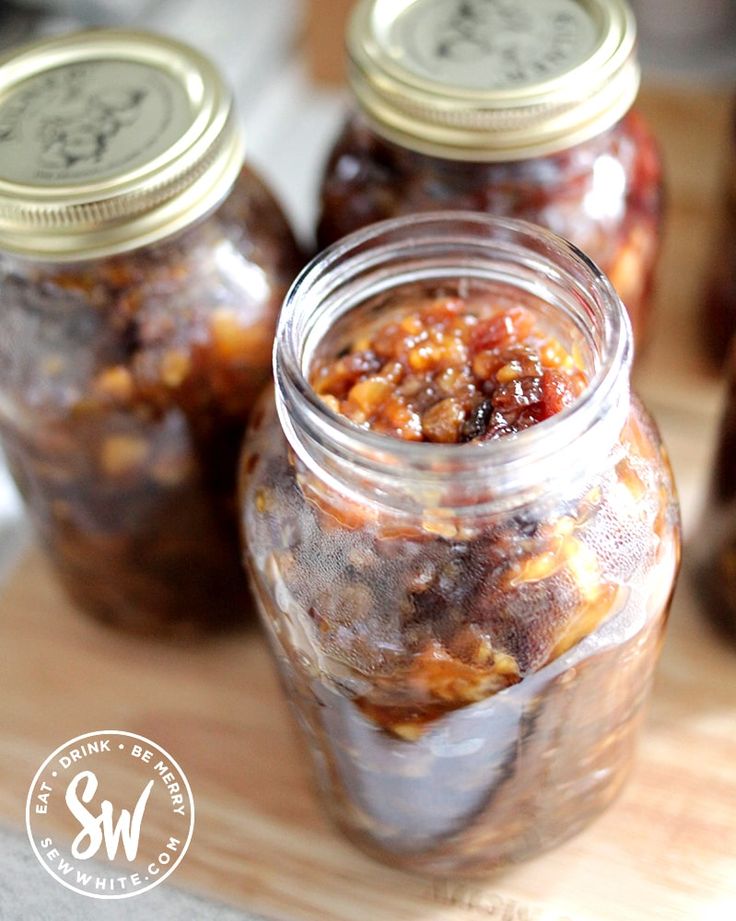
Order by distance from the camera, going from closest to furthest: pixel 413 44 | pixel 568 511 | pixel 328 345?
pixel 568 511 → pixel 328 345 → pixel 413 44

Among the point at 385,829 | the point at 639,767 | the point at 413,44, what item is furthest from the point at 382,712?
the point at 413,44

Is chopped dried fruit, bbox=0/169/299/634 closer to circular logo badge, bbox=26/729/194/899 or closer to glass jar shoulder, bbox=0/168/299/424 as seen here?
glass jar shoulder, bbox=0/168/299/424

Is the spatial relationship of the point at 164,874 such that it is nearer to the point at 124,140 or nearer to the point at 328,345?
the point at 328,345

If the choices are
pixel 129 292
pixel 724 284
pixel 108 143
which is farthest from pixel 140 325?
pixel 724 284

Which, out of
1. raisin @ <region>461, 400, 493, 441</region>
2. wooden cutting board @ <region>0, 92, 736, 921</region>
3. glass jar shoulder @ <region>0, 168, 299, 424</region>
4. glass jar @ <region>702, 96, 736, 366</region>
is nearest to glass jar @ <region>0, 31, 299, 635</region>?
glass jar shoulder @ <region>0, 168, 299, 424</region>

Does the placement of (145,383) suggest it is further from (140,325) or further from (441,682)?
(441,682)

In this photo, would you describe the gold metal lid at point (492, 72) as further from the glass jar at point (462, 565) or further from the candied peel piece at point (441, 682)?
the candied peel piece at point (441, 682)

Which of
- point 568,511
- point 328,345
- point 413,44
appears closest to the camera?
point 568,511
